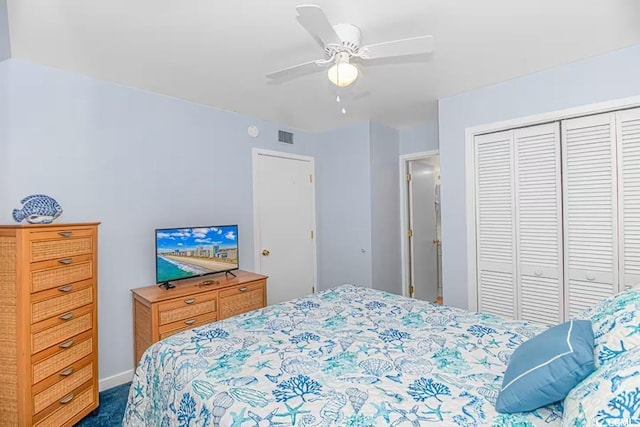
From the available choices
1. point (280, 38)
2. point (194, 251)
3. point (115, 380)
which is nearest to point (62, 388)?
point (115, 380)

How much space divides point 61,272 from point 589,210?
12.3 feet

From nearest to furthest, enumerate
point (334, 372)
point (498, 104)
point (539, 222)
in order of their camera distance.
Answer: point (334, 372) → point (539, 222) → point (498, 104)

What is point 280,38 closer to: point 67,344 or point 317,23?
point 317,23

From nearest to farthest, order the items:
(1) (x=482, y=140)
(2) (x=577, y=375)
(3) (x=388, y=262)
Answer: (2) (x=577, y=375)
(1) (x=482, y=140)
(3) (x=388, y=262)

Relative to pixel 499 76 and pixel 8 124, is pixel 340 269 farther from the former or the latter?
pixel 8 124

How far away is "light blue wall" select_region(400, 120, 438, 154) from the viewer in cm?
396

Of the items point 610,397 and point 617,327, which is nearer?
point 610,397

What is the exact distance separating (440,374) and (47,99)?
308cm

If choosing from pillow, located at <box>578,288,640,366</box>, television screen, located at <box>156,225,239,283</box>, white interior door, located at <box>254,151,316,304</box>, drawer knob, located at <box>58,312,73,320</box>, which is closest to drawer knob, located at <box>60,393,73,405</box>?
drawer knob, located at <box>58,312,73,320</box>

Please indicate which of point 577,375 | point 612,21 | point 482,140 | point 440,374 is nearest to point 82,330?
point 440,374

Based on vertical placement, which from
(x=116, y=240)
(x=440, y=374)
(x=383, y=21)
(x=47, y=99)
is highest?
(x=383, y=21)

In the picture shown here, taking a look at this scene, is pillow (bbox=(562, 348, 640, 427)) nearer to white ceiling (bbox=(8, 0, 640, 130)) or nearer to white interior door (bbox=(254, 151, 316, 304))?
white ceiling (bbox=(8, 0, 640, 130))

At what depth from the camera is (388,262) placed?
4.09 metres

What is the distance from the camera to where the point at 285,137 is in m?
3.91
